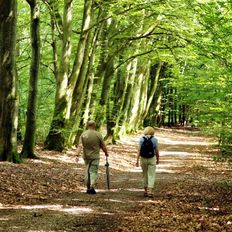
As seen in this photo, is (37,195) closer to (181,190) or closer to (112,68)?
(181,190)

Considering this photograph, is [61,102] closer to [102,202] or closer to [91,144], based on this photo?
[91,144]

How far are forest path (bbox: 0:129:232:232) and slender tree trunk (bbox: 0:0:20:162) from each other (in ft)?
2.52

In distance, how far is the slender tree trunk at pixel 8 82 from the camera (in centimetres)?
1404

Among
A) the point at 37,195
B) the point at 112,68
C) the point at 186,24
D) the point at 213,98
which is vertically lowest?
the point at 37,195

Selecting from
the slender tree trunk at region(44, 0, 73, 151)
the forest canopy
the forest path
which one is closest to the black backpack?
the forest path

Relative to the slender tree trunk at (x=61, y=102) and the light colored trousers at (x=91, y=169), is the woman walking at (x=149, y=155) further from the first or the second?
the slender tree trunk at (x=61, y=102)

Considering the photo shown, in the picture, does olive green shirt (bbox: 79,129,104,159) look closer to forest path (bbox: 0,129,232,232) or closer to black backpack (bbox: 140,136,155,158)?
forest path (bbox: 0,129,232,232)

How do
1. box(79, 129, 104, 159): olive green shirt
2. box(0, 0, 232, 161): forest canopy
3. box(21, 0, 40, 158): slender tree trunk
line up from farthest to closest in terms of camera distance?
box(21, 0, 40, 158): slender tree trunk, box(0, 0, 232, 161): forest canopy, box(79, 129, 104, 159): olive green shirt

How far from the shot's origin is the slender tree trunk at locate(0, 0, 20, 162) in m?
14.0

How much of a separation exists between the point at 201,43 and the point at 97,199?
415 inches

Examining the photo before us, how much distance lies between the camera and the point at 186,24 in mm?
22281

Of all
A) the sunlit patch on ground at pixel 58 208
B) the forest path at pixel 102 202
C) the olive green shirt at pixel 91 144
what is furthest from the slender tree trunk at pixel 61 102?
the sunlit patch on ground at pixel 58 208

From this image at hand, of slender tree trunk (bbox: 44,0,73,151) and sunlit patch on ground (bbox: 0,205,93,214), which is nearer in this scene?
sunlit patch on ground (bbox: 0,205,93,214)

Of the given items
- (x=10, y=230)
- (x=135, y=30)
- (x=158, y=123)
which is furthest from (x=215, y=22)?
(x=158, y=123)
